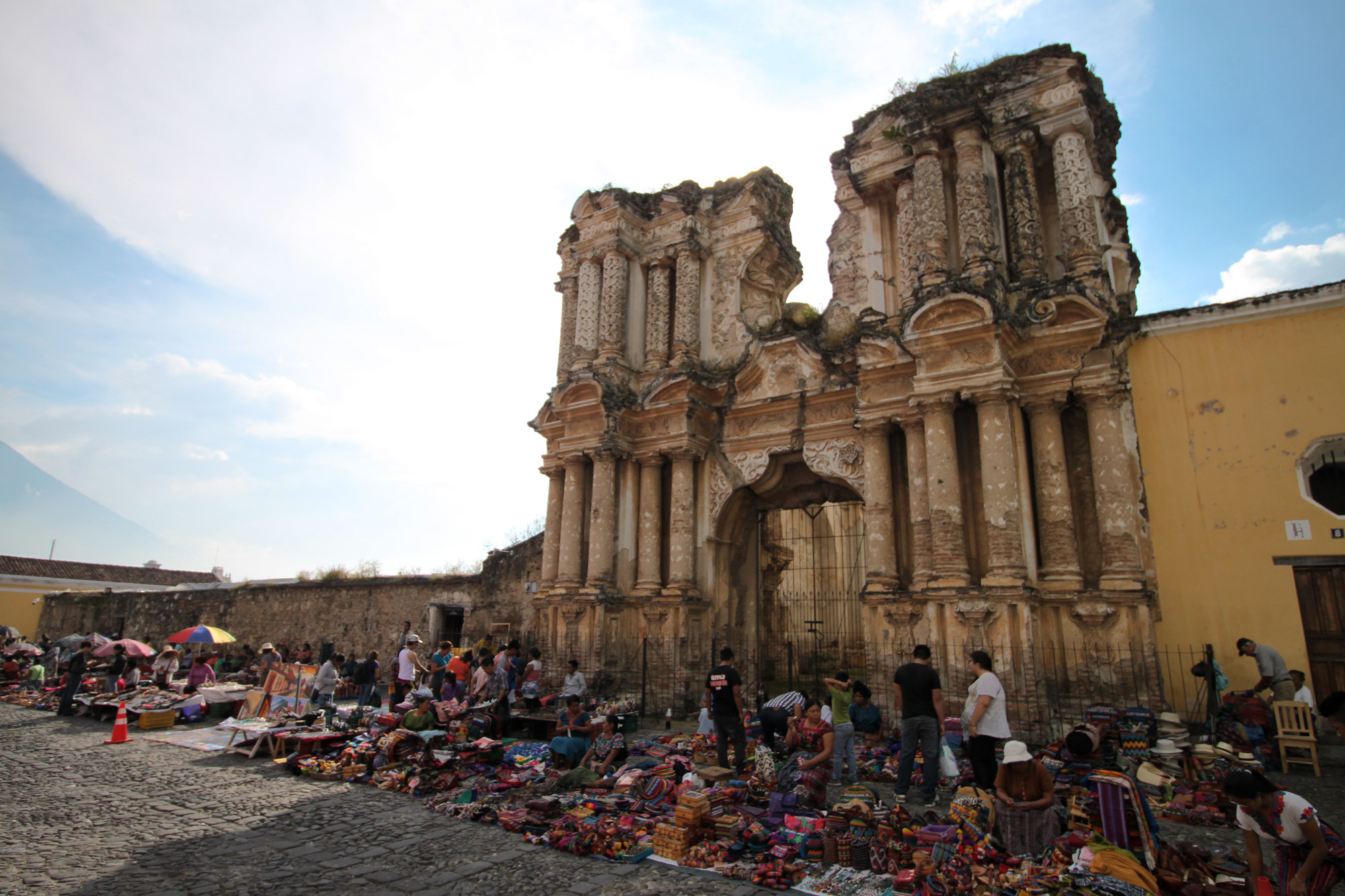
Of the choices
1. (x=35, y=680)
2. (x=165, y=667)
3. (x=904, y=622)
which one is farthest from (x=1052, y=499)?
(x=35, y=680)

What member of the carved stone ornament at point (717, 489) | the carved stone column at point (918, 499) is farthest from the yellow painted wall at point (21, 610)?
the carved stone column at point (918, 499)

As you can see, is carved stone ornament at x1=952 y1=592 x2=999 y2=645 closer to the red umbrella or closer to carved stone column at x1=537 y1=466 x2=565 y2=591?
carved stone column at x1=537 y1=466 x2=565 y2=591

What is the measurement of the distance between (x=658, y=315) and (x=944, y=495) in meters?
6.79

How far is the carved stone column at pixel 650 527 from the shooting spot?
1284cm

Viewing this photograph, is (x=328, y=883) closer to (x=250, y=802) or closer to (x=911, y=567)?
(x=250, y=802)

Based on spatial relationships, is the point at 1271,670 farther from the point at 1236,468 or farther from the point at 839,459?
the point at 839,459

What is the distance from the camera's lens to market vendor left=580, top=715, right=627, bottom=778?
26.2ft

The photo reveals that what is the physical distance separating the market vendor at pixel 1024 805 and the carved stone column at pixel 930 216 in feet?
23.6

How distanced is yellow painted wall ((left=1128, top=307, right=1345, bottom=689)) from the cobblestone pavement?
1.72 meters

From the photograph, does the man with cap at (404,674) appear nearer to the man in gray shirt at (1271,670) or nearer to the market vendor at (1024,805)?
the market vendor at (1024,805)

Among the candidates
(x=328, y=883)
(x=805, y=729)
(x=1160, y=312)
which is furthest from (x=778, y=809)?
(x=1160, y=312)

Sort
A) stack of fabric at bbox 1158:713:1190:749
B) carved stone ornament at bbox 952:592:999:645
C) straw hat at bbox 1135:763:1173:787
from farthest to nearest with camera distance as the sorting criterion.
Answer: carved stone ornament at bbox 952:592:999:645 < stack of fabric at bbox 1158:713:1190:749 < straw hat at bbox 1135:763:1173:787

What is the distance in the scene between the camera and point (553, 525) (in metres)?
14.2

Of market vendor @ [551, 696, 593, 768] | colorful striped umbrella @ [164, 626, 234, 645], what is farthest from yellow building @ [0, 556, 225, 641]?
market vendor @ [551, 696, 593, 768]
